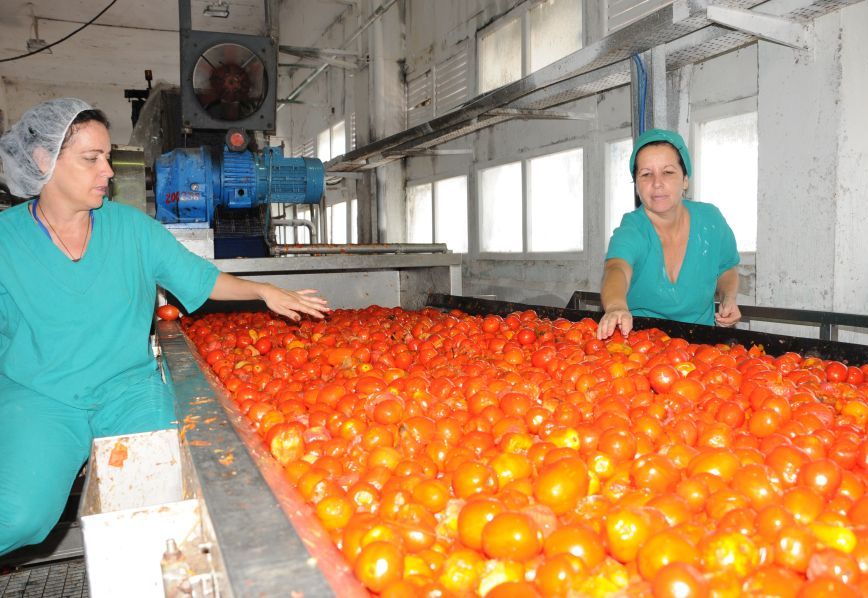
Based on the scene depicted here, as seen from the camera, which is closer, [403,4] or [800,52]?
[800,52]

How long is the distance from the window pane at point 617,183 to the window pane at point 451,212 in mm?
3162

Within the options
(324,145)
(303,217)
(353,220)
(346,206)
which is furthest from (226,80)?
(303,217)

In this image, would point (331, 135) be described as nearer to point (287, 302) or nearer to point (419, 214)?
point (419, 214)

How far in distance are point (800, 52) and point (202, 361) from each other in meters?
4.08

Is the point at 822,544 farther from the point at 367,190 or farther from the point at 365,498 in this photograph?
the point at 367,190

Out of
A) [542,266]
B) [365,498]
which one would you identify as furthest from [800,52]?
[365,498]

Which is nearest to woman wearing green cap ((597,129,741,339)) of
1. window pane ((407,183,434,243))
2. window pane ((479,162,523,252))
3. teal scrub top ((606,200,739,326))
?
teal scrub top ((606,200,739,326))

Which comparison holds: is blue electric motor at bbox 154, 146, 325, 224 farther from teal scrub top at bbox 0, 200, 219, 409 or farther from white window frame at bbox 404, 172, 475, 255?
white window frame at bbox 404, 172, 475, 255

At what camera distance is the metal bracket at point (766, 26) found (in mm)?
3475

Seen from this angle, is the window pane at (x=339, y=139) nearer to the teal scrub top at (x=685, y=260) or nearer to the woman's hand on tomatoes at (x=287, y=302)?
the teal scrub top at (x=685, y=260)

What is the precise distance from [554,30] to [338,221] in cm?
826

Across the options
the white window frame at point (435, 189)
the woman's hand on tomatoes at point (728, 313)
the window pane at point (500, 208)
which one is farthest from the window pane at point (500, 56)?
the woman's hand on tomatoes at point (728, 313)

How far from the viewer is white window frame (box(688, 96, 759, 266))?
4.98m

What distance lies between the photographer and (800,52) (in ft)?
13.9
